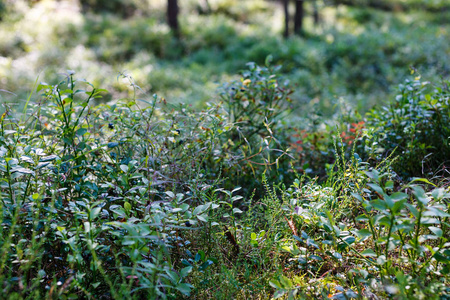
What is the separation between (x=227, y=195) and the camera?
210 cm

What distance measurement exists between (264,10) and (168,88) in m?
11.9

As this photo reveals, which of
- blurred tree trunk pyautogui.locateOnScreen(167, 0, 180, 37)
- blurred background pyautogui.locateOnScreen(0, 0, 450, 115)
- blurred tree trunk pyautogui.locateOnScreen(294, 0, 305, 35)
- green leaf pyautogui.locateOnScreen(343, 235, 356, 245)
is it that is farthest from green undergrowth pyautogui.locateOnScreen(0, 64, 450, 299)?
blurred tree trunk pyautogui.locateOnScreen(294, 0, 305, 35)

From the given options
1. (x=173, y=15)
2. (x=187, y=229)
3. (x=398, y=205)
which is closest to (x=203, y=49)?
(x=173, y=15)

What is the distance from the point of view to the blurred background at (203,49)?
7.38 metres

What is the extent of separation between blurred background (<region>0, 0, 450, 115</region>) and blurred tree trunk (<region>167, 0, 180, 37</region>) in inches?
1.5

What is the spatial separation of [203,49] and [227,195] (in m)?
10.1

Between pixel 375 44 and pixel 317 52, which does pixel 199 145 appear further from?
pixel 375 44

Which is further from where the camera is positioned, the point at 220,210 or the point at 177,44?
the point at 177,44

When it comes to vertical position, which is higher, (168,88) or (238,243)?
(238,243)

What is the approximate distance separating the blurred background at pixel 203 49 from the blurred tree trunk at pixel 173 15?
0.04 meters

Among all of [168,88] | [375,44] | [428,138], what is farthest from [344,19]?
[428,138]

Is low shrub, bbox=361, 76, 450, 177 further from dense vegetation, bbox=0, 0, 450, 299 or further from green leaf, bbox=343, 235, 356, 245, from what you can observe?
green leaf, bbox=343, 235, 356, 245

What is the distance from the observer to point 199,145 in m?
2.31

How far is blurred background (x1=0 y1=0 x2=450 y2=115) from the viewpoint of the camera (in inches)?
291
